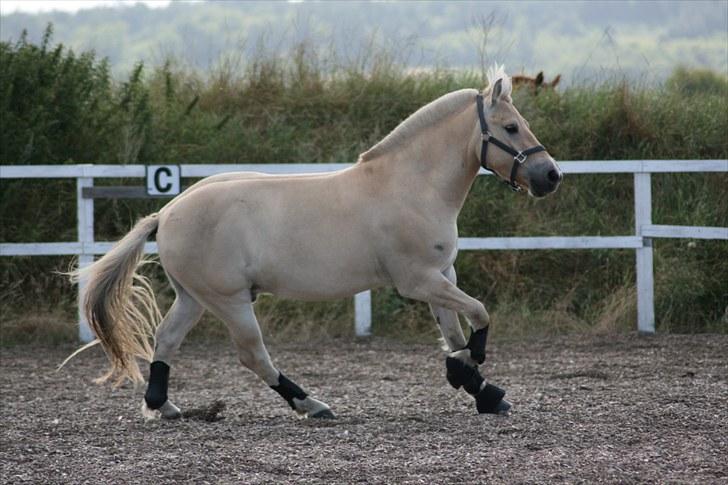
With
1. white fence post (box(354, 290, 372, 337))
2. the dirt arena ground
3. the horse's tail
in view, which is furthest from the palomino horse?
white fence post (box(354, 290, 372, 337))

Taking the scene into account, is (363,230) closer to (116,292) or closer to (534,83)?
(116,292)

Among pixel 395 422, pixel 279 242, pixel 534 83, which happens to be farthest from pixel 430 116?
pixel 534 83

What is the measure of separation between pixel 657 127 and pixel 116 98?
5.75 m

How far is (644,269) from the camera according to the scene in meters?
9.24

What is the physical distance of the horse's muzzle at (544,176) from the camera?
562cm

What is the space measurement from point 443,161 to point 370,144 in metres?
5.29

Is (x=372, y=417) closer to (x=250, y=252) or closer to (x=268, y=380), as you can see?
(x=268, y=380)

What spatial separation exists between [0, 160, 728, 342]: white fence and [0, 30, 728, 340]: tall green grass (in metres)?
0.26

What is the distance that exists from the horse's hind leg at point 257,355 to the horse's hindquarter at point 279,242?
0.13 m

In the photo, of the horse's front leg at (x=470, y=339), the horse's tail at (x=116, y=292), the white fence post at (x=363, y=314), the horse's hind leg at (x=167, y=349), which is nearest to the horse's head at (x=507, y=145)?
the horse's front leg at (x=470, y=339)

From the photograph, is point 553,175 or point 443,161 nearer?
point 553,175

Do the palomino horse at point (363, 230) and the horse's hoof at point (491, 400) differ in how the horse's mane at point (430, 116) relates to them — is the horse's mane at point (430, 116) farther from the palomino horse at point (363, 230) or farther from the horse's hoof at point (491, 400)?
the horse's hoof at point (491, 400)

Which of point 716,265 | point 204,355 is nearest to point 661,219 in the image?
point 716,265

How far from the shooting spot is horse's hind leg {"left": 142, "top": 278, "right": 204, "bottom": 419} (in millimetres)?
6016
